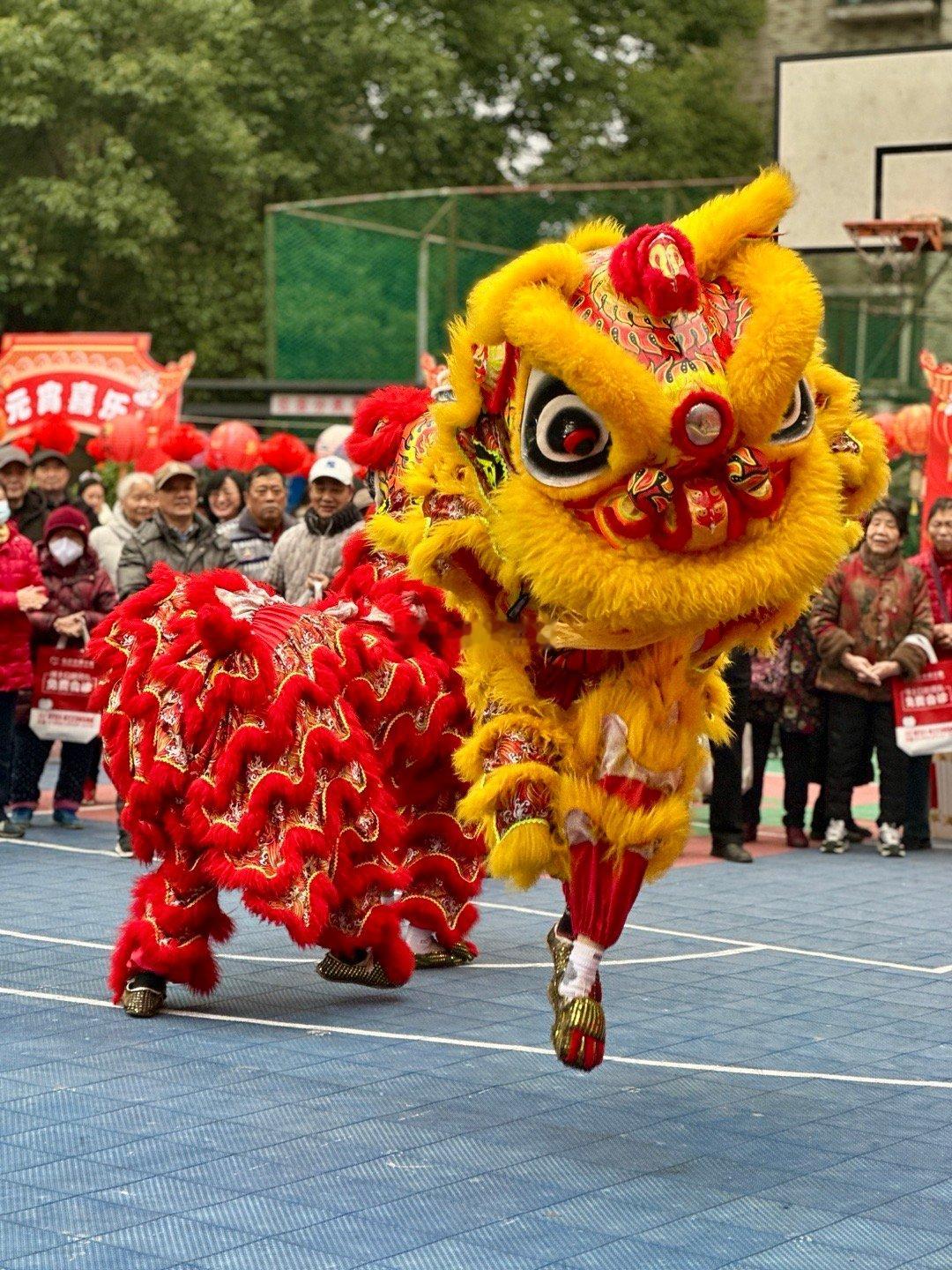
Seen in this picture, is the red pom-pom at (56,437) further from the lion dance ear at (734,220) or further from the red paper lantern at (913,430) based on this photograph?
the lion dance ear at (734,220)

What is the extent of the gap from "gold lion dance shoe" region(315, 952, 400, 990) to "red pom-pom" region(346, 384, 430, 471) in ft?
4.95

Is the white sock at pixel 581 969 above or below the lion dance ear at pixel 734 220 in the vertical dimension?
below

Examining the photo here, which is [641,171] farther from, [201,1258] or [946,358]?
[201,1258]

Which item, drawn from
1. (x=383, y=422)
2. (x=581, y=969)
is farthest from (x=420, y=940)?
(x=581, y=969)

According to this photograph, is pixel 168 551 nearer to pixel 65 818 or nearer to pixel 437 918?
pixel 65 818

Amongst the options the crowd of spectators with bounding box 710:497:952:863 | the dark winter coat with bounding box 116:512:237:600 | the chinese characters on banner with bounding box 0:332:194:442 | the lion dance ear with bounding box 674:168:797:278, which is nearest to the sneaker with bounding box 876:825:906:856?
the crowd of spectators with bounding box 710:497:952:863

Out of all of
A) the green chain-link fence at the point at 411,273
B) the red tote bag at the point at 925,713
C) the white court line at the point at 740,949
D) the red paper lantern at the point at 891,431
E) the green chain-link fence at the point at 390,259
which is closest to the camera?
the white court line at the point at 740,949

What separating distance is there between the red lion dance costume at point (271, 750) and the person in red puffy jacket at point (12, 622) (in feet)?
10.8

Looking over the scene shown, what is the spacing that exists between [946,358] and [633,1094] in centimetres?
1692

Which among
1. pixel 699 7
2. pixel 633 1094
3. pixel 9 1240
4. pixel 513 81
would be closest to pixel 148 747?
pixel 633 1094

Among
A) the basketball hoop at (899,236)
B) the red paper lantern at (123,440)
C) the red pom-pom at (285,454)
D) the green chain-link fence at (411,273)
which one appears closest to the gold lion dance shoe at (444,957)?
the red pom-pom at (285,454)

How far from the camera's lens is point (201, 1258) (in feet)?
13.0

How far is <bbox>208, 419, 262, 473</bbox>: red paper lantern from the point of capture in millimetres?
16266

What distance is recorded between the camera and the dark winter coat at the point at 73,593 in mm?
9727
